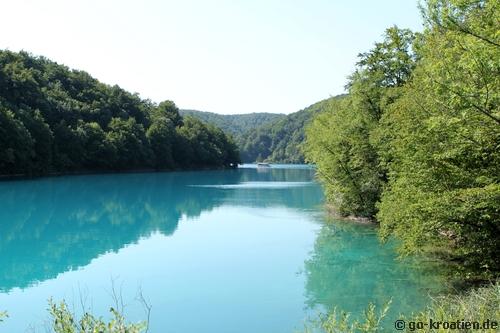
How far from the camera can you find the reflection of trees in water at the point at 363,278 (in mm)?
15039

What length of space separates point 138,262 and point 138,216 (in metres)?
16.6

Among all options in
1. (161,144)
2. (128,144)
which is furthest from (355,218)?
(161,144)

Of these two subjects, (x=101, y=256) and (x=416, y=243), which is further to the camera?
(x=101, y=256)

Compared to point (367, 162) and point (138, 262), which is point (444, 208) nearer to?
point (138, 262)

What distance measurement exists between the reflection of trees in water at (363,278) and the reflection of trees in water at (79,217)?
10144 millimetres

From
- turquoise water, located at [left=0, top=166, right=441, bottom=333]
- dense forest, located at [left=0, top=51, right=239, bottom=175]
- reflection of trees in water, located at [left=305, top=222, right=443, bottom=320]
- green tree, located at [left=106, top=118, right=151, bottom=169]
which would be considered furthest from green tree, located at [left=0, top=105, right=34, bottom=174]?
reflection of trees in water, located at [left=305, top=222, right=443, bottom=320]

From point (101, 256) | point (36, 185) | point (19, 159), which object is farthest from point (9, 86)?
point (101, 256)

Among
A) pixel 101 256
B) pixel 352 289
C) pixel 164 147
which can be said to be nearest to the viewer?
pixel 352 289

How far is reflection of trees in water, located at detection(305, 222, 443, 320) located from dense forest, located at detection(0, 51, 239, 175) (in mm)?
52210

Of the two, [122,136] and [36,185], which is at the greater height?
[122,136]

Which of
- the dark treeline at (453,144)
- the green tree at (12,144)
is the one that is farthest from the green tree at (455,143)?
the green tree at (12,144)

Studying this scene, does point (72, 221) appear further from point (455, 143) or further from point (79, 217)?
point (455, 143)

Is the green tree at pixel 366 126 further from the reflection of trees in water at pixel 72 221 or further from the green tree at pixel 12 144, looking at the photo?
the green tree at pixel 12 144

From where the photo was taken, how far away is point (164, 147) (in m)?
110
